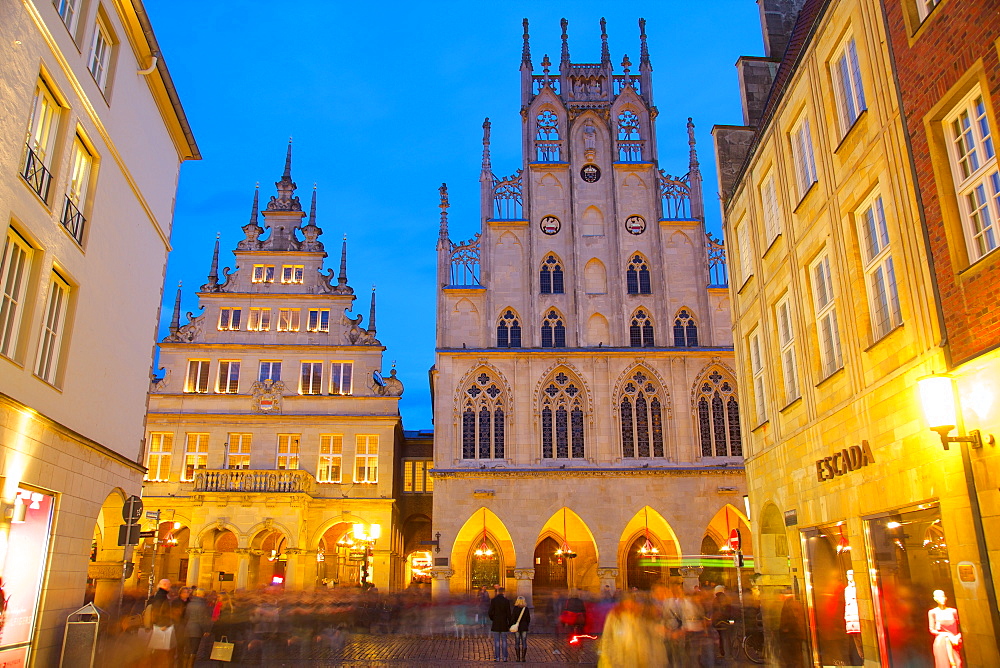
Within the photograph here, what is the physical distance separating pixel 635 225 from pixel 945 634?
2817cm

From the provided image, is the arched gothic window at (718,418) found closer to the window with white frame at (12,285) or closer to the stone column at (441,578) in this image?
the stone column at (441,578)

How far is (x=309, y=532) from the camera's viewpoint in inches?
1369

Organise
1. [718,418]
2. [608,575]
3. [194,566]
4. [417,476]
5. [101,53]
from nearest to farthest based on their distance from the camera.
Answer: [101,53] → [608,575] → [194,566] → [718,418] → [417,476]

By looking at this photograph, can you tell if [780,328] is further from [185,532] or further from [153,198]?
[185,532]

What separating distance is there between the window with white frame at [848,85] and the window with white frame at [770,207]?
322cm

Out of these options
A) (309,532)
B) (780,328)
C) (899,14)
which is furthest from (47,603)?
(309,532)

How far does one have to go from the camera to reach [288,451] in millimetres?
35875

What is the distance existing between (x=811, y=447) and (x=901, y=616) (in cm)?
361

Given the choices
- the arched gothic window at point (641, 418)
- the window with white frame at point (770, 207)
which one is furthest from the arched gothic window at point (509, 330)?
the window with white frame at point (770, 207)

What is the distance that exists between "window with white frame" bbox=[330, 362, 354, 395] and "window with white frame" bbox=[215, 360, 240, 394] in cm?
434

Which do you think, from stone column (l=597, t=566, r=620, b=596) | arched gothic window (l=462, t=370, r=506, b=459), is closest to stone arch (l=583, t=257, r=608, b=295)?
arched gothic window (l=462, t=370, r=506, b=459)

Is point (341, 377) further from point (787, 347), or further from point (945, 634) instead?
point (945, 634)

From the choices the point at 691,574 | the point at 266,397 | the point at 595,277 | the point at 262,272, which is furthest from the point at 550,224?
the point at 691,574

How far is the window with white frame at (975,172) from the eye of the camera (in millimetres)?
8766
